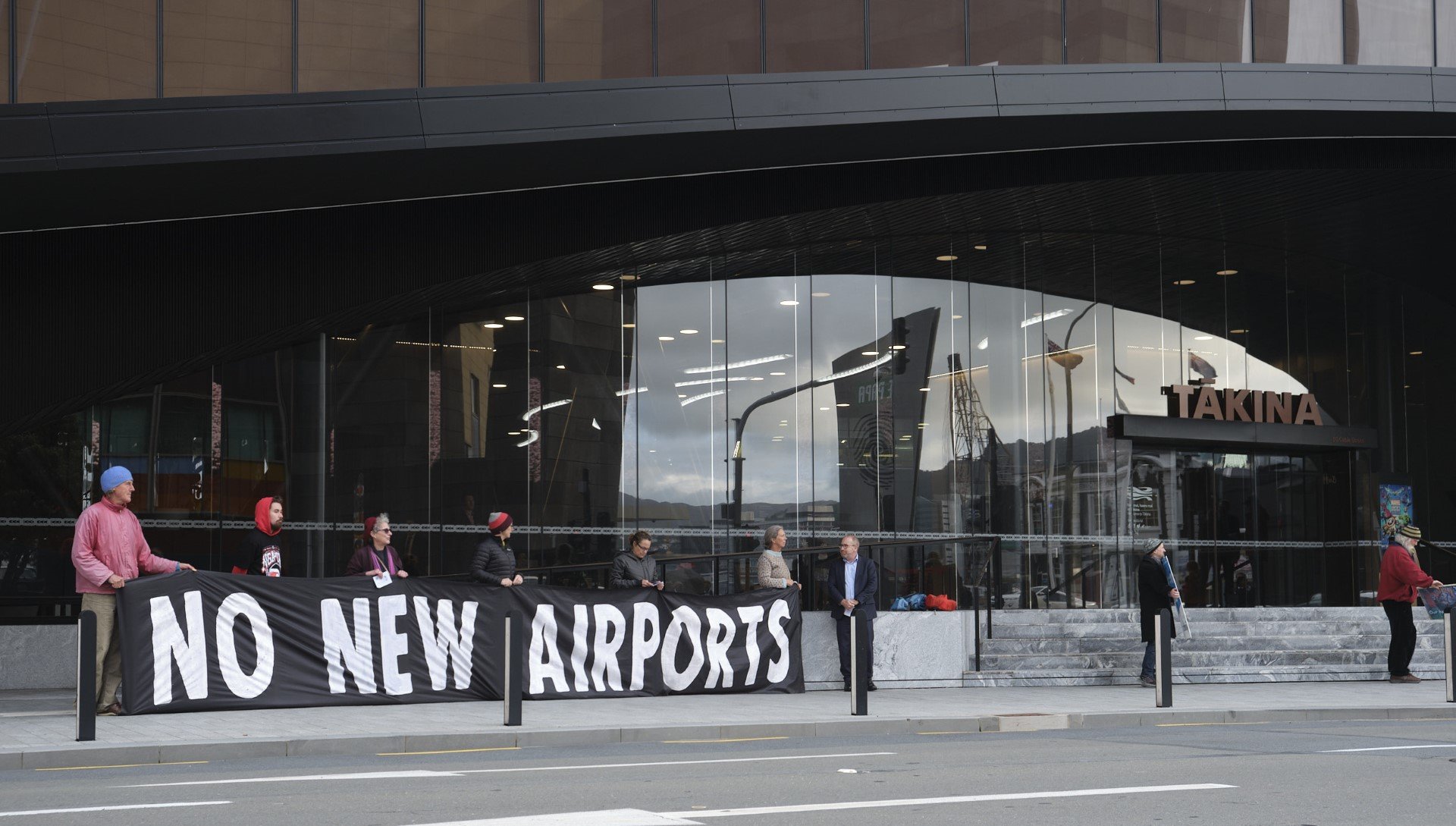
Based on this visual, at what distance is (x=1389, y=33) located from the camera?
71.4 feet

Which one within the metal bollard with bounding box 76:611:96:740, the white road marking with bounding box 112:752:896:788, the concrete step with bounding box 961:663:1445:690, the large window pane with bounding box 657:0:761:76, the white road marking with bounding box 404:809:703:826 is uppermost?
the large window pane with bounding box 657:0:761:76

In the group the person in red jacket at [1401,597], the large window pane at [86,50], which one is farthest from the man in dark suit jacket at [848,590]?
the large window pane at [86,50]

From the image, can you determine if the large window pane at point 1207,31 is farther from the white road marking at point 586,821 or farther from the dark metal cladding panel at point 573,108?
the white road marking at point 586,821

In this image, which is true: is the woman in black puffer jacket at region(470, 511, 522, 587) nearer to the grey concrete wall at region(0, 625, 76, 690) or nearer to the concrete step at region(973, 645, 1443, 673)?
the grey concrete wall at region(0, 625, 76, 690)

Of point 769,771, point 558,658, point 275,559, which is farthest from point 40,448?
point 769,771

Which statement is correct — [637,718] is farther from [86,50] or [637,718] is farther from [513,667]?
[86,50]

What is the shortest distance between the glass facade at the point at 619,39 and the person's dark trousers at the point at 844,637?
7.16 metres

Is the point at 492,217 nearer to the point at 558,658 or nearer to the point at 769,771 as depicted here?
the point at 558,658

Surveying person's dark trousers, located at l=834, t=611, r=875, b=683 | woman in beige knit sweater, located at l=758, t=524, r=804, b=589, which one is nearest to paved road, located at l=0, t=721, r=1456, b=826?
person's dark trousers, located at l=834, t=611, r=875, b=683

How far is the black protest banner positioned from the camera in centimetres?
1295

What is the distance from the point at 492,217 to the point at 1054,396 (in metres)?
10.5

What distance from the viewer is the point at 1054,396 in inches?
1015

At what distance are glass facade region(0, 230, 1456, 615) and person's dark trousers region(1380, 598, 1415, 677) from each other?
22.3ft

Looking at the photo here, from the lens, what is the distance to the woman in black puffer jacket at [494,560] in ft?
50.1
